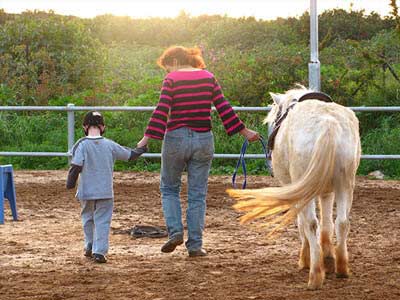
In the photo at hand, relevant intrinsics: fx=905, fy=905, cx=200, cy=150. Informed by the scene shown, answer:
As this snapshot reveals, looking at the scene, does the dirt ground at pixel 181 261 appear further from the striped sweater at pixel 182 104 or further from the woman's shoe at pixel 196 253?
the striped sweater at pixel 182 104

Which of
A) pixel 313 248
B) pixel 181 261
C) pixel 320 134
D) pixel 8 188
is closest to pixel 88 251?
pixel 181 261

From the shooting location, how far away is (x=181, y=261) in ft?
23.6

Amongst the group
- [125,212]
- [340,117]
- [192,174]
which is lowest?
[125,212]

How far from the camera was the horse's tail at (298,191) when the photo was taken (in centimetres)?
589

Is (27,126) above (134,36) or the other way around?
the other way around

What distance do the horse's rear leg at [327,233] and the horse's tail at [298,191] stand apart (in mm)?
759

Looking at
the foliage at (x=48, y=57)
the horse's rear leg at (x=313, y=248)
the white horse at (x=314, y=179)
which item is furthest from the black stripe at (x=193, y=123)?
the foliage at (x=48, y=57)

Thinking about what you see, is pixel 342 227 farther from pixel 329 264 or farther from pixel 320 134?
pixel 320 134

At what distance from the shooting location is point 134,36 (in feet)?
114

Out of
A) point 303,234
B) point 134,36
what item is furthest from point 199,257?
→ point 134,36

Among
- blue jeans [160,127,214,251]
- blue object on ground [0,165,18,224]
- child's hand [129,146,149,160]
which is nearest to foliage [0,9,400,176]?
blue object on ground [0,165,18,224]

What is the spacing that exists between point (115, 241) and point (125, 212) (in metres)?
2.01

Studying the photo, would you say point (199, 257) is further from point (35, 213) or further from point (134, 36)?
point (134, 36)

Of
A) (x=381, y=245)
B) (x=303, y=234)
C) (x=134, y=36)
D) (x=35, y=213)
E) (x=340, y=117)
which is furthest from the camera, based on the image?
(x=134, y=36)
